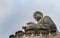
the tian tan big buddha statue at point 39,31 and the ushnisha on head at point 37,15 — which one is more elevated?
the ushnisha on head at point 37,15

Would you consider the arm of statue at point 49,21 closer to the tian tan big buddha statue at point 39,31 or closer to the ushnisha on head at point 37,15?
the tian tan big buddha statue at point 39,31

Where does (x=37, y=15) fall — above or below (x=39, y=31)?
above

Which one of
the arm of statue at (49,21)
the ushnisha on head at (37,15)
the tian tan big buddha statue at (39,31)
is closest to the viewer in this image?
the tian tan big buddha statue at (39,31)

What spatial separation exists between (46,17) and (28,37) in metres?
→ 2.37

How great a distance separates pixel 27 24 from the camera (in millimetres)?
20406

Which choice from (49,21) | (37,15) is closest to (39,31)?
(49,21)

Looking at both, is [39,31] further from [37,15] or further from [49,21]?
[37,15]

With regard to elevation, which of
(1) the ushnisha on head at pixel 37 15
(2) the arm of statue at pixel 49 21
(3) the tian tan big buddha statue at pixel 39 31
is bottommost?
(3) the tian tan big buddha statue at pixel 39 31

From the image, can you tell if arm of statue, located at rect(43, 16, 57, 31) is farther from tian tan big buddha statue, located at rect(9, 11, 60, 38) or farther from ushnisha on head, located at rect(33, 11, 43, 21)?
ushnisha on head, located at rect(33, 11, 43, 21)

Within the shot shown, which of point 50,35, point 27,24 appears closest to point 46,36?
point 50,35

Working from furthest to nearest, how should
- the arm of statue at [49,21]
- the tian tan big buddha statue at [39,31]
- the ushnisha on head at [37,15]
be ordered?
1. the ushnisha on head at [37,15]
2. the arm of statue at [49,21]
3. the tian tan big buddha statue at [39,31]

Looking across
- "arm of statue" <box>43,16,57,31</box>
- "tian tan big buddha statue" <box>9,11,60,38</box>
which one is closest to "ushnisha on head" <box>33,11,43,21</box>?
"arm of statue" <box>43,16,57,31</box>

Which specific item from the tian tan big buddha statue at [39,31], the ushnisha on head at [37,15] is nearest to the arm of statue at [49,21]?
the tian tan big buddha statue at [39,31]

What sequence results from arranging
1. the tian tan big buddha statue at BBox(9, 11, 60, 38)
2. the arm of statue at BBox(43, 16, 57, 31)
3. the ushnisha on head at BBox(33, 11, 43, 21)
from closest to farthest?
the tian tan big buddha statue at BBox(9, 11, 60, 38) → the arm of statue at BBox(43, 16, 57, 31) → the ushnisha on head at BBox(33, 11, 43, 21)
